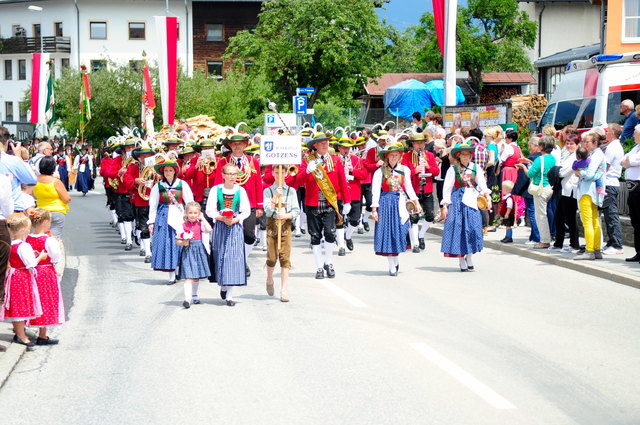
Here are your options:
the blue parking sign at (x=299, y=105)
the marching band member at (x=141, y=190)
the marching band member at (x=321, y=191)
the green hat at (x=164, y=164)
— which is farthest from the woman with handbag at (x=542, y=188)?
the blue parking sign at (x=299, y=105)

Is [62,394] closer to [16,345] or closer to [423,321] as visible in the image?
[16,345]

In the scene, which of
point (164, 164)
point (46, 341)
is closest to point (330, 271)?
point (164, 164)

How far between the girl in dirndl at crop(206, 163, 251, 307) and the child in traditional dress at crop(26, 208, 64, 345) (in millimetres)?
2537

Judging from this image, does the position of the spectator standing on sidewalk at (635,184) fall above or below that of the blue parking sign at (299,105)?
below

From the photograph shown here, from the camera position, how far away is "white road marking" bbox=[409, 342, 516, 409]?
7.37m

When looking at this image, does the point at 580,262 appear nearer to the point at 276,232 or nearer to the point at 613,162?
the point at 613,162

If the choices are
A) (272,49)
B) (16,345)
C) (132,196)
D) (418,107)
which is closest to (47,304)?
(16,345)

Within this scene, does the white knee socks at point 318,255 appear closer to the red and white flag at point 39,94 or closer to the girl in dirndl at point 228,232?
the girl in dirndl at point 228,232

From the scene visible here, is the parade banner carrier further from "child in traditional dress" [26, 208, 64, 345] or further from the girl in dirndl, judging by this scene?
"child in traditional dress" [26, 208, 64, 345]

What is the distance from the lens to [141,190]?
17.0 metres

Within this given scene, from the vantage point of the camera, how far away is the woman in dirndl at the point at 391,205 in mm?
14211

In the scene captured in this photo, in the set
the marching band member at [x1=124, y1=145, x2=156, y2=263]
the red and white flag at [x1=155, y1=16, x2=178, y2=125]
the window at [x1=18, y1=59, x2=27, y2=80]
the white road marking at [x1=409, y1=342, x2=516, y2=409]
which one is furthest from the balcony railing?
the white road marking at [x1=409, y1=342, x2=516, y2=409]

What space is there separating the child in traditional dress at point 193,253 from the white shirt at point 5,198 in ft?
9.43

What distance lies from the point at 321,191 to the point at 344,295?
80.8 inches
